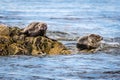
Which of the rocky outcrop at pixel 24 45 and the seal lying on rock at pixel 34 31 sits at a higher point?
the seal lying on rock at pixel 34 31

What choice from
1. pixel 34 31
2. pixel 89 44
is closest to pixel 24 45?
pixel 34 31

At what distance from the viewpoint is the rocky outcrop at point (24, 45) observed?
94.6ft

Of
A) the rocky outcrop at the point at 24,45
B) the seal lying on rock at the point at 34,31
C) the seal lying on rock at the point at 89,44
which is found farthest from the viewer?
the seal lying on rock at the point at 89,44

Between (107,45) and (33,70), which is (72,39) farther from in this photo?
(33,70)

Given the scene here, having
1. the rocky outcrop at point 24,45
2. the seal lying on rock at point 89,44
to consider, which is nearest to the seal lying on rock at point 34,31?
the rocky outcrop at point 24,45

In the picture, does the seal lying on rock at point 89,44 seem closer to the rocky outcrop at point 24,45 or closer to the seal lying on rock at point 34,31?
the rocky outcrop at point 24,45

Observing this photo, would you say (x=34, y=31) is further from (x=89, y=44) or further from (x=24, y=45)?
(x=89, y=44)

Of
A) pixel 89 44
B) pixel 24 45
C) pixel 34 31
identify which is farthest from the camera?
pixel 89 44

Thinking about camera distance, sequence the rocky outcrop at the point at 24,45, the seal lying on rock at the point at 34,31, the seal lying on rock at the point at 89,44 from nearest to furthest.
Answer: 1. the rocky outcrop at the point at 24,45
2. the seal lying on rock at the point at 34,31
3. the seal lying on rock at the point at 89,44

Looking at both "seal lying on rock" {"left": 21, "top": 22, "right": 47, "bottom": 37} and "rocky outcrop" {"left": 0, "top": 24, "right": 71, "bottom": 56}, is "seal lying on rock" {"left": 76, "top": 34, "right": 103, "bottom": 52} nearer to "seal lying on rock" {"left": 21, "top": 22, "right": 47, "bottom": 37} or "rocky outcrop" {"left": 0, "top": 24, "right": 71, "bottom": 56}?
"rocky outcrop" {"left": 0, "top": 24, "right": 71, "bottom": 56}

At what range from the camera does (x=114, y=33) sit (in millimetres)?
42938

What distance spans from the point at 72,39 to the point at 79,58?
9362mm

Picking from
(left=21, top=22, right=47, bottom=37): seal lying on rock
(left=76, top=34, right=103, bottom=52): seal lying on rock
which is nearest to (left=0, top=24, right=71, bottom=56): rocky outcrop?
(left=21, top=22, right=47, bottom=37): seal lying on rock

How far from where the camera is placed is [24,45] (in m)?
29.3
